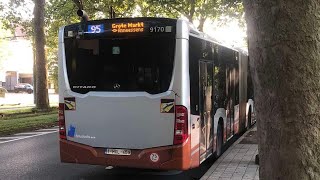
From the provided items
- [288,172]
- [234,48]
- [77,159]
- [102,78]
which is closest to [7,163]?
[77,159]

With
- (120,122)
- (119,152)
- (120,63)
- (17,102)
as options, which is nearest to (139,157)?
(119,152)

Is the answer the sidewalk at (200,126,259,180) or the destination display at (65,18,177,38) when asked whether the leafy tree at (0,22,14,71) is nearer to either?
the sidewalk at (200,126,259,180)

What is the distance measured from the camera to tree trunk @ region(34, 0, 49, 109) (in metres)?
27.2

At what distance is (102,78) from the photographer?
26.6 feet

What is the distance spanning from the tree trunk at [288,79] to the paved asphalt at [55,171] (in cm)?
644

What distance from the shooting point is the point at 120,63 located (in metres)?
8.01

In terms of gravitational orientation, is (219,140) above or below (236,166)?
above

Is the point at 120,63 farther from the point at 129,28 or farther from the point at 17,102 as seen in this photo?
the point at 17,102

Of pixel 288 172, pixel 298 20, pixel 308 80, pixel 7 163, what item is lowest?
pixel 7 163

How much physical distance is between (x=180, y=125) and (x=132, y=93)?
0.97 meters

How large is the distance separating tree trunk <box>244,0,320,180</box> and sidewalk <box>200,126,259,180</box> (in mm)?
5095

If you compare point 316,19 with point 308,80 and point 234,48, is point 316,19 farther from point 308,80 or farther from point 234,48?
point 234,48

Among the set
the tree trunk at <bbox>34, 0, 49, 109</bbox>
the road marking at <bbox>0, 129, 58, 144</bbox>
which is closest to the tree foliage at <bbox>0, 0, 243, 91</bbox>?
the tree trunk at <bbox>34, 0, 49, 109</bbox>

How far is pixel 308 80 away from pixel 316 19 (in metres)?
0.34
